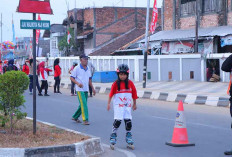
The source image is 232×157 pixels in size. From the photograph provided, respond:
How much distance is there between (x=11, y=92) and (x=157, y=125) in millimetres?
Answer: 4139

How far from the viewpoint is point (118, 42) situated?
1893 inches

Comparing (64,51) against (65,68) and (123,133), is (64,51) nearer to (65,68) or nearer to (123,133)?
(65,68)

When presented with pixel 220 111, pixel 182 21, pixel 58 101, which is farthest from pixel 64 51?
pixel 220 111

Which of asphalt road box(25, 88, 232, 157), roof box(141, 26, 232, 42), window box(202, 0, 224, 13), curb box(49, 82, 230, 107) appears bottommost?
asphalt road box(25, 88, 232, 157)

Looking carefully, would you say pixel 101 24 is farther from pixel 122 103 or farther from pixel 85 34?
pixel 122 103

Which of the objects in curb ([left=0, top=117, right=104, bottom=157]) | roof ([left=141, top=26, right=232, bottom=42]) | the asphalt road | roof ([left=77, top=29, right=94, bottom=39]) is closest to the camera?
curb ([left=0, top=117, right=104, bottom=157])

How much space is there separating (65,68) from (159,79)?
1583 cm

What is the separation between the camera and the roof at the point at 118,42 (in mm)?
46688

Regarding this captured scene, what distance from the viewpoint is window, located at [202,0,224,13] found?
2923 cm

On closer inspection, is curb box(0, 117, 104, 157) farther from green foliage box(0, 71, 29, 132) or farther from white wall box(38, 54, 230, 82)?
white wall box(38, 54, 230, 82)

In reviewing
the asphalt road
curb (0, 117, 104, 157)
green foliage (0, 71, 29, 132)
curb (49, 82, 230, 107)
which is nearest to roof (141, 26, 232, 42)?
curb (49, 82, 230, 107)

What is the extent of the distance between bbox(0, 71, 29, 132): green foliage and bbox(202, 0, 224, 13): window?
22022 millimetres

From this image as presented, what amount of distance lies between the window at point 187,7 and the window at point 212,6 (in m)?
0.95

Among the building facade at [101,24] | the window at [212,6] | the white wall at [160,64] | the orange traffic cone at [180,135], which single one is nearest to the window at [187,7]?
the window at [212,6]
